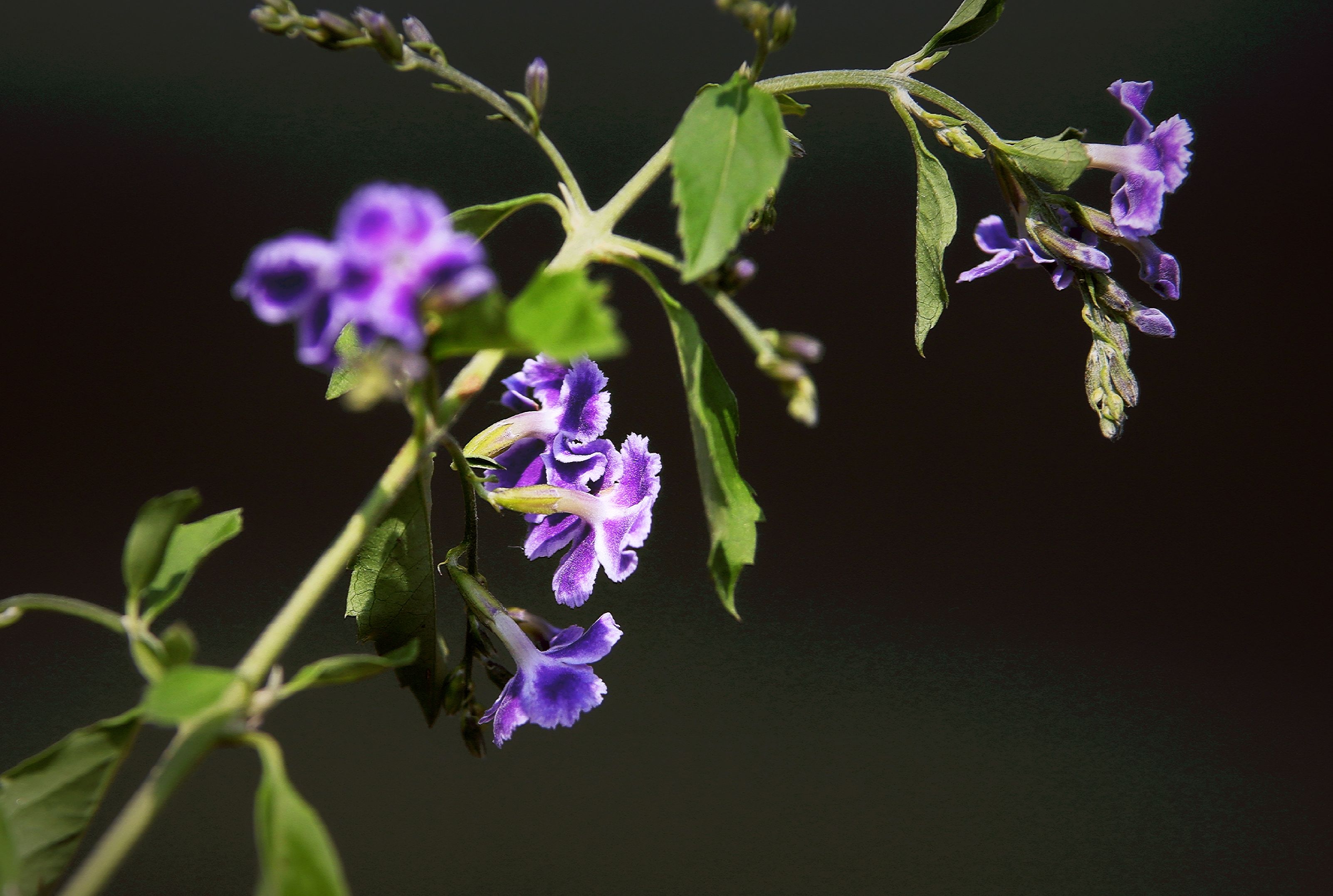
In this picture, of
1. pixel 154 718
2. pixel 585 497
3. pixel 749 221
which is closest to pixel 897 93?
pixel 749 221

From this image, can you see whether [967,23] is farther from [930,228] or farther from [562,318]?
[562,318]

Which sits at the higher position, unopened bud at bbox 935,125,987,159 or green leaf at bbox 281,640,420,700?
unopened bud at bbox 935,125,987,159

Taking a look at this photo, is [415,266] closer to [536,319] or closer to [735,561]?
[536,319]

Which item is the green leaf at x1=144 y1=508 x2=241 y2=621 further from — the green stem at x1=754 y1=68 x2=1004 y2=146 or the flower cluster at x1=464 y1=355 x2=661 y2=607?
the green stem at x1=754 y1=68 x2=1004 y2=146

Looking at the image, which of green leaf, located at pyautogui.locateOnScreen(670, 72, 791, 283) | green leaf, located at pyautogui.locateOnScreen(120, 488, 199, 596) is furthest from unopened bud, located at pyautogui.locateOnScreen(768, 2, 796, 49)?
green leaf, located at pyautogui.locateOnScreen(120, 488, 199, 596)

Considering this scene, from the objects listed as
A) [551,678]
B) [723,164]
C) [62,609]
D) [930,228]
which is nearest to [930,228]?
[930,228]
